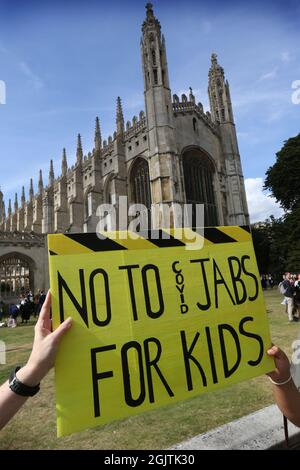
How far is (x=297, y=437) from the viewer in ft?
7.60

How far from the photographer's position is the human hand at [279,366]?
4.91 feet

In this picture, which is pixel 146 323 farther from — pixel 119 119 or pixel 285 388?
pixel 119 119

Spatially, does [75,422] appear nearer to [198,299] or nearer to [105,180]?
[198,299]

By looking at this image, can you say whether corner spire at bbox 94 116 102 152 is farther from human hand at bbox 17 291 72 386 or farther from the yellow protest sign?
human hand at bbox 17 291 72 386

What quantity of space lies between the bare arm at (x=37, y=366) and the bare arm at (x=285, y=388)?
103cm

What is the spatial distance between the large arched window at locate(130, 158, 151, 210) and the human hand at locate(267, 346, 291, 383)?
25065mm

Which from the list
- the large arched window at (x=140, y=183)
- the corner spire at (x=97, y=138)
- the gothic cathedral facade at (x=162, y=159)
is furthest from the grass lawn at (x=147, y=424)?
the corner spire at (x=97, y=138)

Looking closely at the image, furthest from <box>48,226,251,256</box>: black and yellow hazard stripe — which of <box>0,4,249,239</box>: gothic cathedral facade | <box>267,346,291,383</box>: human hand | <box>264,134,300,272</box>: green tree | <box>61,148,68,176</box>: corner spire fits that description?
<box>61,148,68,176</box>: corner spire

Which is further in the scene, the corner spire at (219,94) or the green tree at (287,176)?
the corner spire at (219,94)

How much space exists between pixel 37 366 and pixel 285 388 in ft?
3.84

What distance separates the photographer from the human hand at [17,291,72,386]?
42.6 inches

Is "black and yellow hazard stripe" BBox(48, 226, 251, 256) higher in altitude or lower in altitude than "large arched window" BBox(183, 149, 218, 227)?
lower

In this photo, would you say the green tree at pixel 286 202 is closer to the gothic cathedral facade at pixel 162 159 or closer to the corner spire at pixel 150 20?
the gothic cathedral facade at pixel 162 159

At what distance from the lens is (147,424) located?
3.15 m
